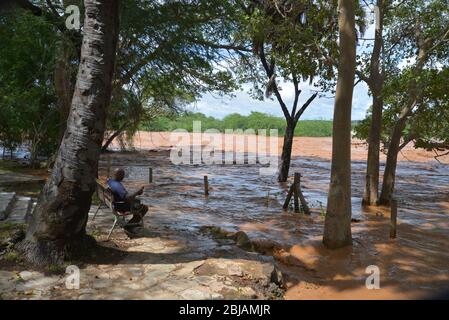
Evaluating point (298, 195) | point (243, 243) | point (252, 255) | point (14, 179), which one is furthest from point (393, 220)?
point (14, 179)

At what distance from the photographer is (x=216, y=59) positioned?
1483 cm

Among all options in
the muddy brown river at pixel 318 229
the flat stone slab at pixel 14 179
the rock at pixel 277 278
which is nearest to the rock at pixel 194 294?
the rock at pixel 277 278

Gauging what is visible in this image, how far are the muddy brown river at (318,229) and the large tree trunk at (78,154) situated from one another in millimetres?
3283

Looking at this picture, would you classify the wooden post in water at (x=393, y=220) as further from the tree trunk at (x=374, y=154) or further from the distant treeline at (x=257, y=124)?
the distant treeline at (x=257, y=124)

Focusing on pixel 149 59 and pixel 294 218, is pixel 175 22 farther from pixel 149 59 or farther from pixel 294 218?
pixel 294 218

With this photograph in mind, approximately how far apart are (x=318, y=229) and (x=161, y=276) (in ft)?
20.6

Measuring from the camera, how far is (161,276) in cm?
601

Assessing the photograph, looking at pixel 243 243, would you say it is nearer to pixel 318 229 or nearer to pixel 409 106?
pixel 318 229

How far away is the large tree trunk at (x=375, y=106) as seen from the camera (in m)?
13.9

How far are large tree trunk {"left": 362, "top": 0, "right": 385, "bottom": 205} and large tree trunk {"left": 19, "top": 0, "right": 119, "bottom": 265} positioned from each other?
31.1 ft

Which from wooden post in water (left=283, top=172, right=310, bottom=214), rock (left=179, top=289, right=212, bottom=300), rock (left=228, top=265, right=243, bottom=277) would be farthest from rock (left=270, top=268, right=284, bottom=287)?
wooden post in water (left=283, top=172, right=310, bottom=214)

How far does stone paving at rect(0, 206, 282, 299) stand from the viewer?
5324mm

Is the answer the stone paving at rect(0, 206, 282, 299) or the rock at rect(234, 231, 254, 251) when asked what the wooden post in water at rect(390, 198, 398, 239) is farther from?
the stone paving at rect(0, 206, 282, 299)
